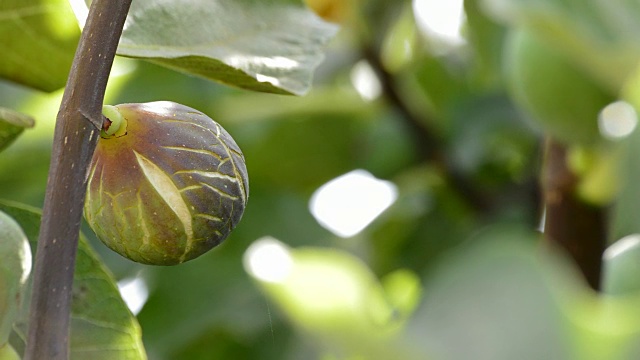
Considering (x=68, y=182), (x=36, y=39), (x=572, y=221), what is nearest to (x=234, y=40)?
(x=36, y=39)

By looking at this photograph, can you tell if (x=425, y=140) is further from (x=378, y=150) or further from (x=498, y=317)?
(x=498, y=317)

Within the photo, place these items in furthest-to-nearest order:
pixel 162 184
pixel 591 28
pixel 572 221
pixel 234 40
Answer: pixel 572 221 → pixel 591 28 → pixel 234 40 → pixel 162 184

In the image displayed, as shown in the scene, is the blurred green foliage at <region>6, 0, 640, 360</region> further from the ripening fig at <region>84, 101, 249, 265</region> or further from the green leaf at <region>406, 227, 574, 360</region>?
the green leaf at <region>406, 227, 574, 360</region>

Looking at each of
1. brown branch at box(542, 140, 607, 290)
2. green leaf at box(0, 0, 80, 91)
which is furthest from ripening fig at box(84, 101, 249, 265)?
brown branch at box(542, 140, 607, 290)

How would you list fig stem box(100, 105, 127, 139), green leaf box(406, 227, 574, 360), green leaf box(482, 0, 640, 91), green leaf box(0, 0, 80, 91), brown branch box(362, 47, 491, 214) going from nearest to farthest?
green leaf box(406, 227, 574, 360) < fig stem box(100, 105, 127, 139) < green leaf box(0, 0, 80, 91) < green leaf box(482, 0, 640, 91) < brown branch box(362, 47, 491, 214)

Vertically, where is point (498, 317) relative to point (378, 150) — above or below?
above

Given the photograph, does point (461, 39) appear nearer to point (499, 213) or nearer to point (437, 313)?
point (499, 213)
